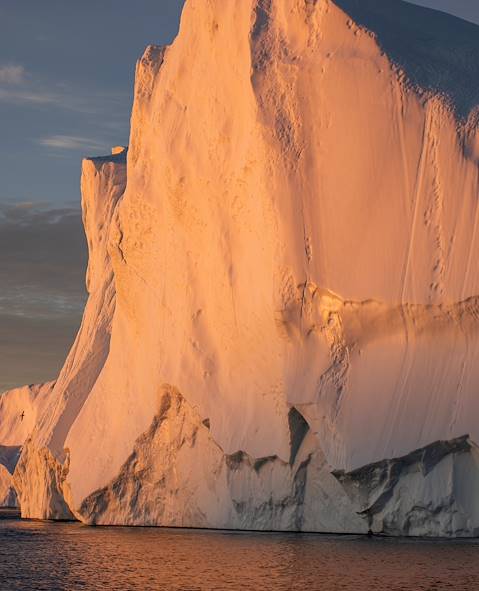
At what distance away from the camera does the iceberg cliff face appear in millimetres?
16672

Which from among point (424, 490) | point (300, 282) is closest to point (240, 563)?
point (424, 490)

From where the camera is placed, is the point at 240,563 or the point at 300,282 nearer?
the point at 240,563

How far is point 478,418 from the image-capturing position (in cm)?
1578

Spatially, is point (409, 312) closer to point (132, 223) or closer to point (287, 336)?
point (287, 336)

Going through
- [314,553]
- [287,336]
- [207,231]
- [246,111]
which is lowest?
[314,553]

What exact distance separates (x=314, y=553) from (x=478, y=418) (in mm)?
3075

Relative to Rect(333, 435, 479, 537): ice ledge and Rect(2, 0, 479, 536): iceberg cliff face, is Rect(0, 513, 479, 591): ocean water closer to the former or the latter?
Rect(333, 435, 479, 537): ice ledge

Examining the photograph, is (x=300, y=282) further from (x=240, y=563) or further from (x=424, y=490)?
(x=240, y=563)

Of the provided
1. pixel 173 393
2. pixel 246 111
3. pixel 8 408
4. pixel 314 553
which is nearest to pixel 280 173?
pixel 246 111

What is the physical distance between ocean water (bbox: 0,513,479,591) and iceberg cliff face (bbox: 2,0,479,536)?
3.96 ft

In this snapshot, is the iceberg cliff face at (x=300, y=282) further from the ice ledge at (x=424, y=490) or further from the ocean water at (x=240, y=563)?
the ocean water at (x=240, y=563)

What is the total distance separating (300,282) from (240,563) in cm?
555

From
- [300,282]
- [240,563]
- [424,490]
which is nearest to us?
[240,563]

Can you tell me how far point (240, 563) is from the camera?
14.1m
